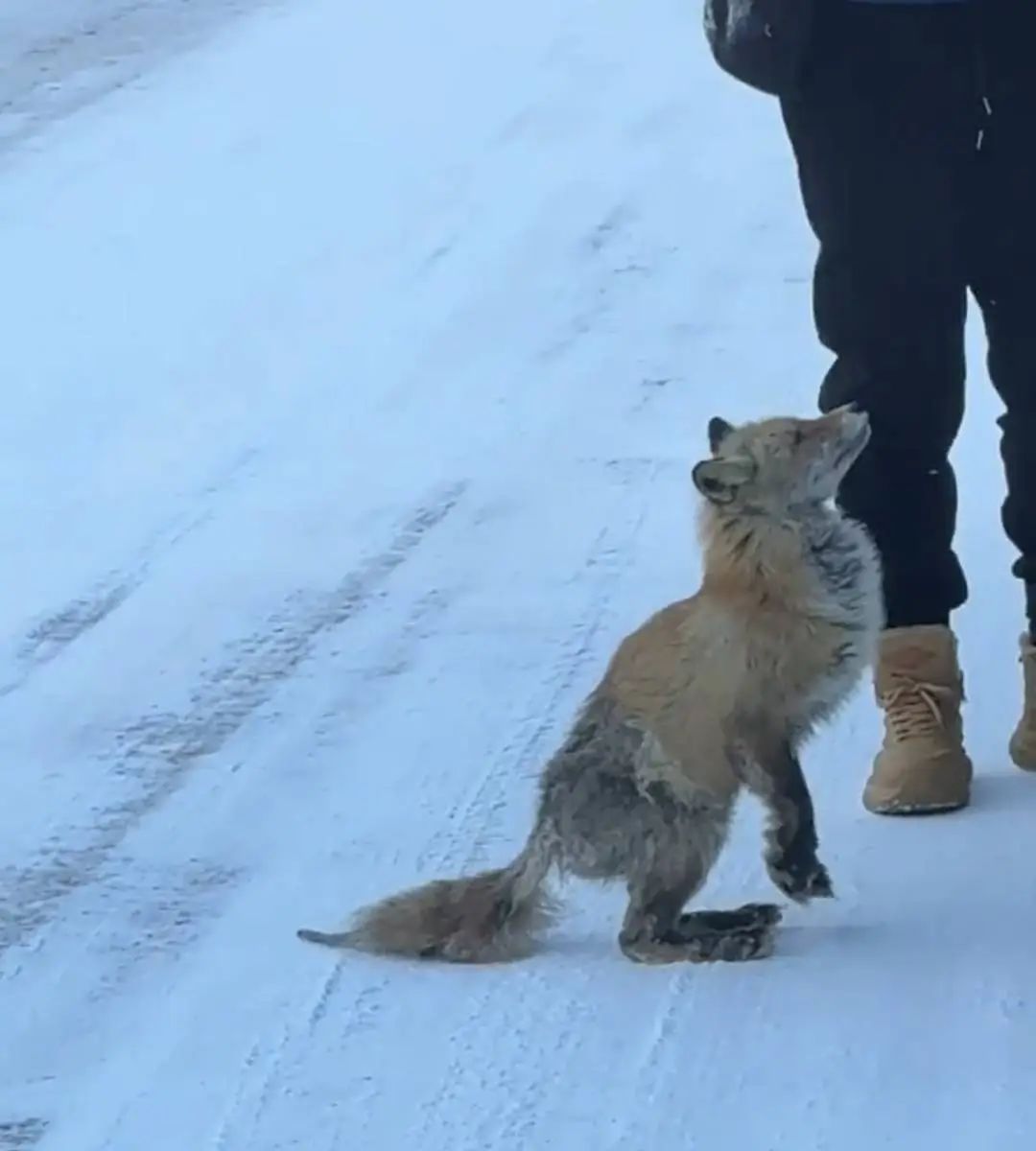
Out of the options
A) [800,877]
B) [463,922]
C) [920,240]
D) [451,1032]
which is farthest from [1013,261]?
[451,1032]

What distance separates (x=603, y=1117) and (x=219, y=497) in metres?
2.70

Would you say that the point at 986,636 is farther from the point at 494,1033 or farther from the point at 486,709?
the point at 494,1033

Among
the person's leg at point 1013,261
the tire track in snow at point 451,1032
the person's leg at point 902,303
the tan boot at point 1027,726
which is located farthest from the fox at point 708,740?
the tan boot at point 1027,726

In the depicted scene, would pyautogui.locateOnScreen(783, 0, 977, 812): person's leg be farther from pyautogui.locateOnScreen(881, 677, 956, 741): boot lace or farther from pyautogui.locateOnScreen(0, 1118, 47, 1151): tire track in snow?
pyautogui.locateOnScreen(0, 1118, 47, 1151): tire track in snow

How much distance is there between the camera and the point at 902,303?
12.3 ft

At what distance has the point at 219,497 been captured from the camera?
5477 millimetres

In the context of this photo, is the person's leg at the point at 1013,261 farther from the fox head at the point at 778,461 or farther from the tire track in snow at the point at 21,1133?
the tire track in snow at the point at 21,1133

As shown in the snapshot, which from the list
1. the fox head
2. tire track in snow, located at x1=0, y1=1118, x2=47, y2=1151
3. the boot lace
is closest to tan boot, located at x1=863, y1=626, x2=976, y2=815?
the boot lace

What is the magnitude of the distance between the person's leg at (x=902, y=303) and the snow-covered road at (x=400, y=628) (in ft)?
0.52

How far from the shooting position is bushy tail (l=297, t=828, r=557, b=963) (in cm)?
342

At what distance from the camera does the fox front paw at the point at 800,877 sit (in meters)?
3.51

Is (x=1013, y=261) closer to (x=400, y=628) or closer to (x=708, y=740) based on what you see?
(x=708, y=740)

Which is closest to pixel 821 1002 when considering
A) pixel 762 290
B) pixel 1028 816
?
pixel 1028 816

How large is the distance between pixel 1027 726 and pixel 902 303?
29.3 inches
